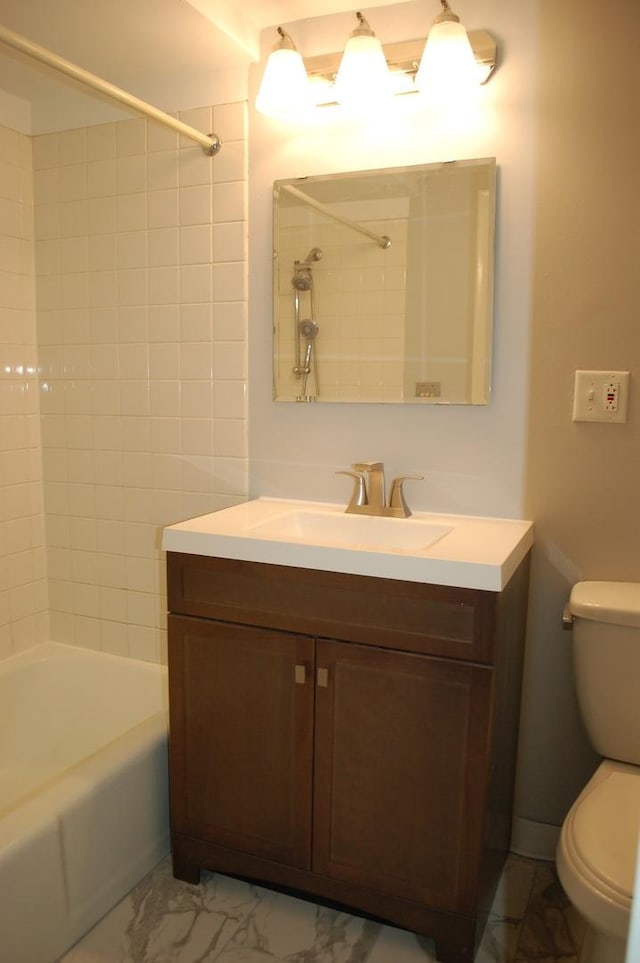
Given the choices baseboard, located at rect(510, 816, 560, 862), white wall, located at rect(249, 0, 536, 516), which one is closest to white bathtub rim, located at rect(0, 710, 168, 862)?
white wall, located at rect(249, 0, 536, 516)

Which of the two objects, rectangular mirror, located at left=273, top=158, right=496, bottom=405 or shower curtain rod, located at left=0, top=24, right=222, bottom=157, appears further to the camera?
rectangular mirror, located at left=273, top=158, right=496, bottom=405

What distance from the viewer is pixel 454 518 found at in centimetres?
190

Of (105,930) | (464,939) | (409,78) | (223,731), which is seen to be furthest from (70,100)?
(464,939)

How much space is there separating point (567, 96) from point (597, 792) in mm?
1550

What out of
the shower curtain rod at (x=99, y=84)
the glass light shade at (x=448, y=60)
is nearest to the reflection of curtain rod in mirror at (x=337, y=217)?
the shower curtain rod at (x=99, y=84)

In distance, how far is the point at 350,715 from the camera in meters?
1.56

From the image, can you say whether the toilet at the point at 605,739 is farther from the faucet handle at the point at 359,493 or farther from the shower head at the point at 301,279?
the shower head at the point at 301,279

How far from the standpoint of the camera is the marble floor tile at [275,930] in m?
1.57

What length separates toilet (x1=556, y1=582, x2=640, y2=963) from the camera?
128 centimetres

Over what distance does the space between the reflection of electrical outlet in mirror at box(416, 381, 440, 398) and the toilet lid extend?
980 mm

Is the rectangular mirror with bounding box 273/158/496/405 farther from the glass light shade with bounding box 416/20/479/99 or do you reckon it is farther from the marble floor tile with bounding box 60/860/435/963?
the marble floor tile with bounding box 60/860/435/963

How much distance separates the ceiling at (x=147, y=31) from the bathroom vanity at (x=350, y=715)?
4.05 ft

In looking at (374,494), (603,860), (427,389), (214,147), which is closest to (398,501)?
(374,494)

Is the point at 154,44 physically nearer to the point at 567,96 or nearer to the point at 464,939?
the point at 567,96
